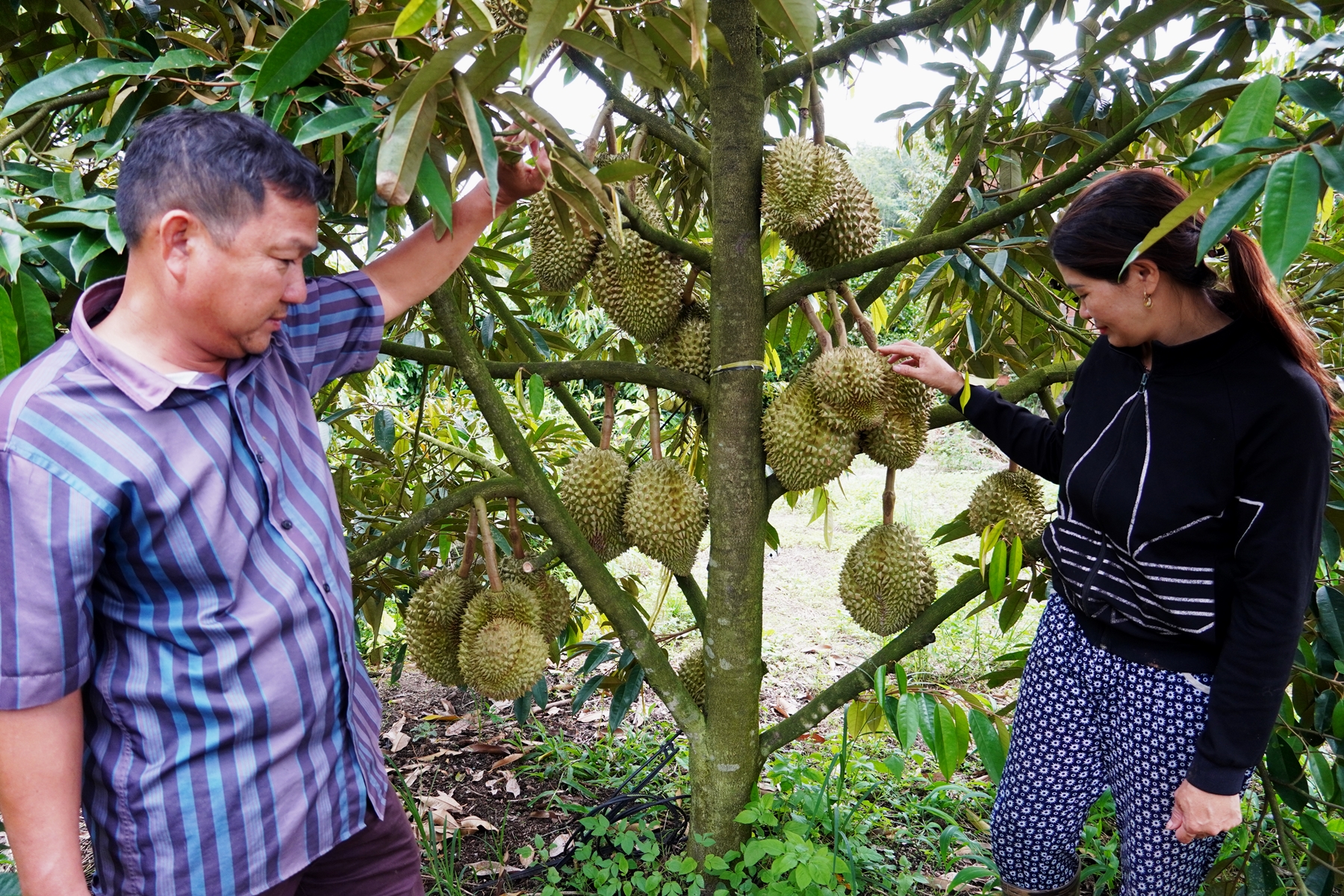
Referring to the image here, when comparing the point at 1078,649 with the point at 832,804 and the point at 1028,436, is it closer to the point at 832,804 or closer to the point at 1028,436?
the point at 1028,436

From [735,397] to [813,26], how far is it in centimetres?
82

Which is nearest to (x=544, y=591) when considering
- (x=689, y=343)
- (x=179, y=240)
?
(x=689, y=343)

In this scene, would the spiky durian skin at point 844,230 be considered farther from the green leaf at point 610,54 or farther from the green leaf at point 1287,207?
the green leaf at point 1287,207

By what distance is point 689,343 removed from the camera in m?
1.67

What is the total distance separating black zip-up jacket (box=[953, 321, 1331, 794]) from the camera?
1.15 m

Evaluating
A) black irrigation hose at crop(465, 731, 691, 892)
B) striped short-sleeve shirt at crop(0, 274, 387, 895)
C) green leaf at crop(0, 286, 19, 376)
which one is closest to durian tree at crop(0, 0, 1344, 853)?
green leaf at crop(0, 286, 19, 376)

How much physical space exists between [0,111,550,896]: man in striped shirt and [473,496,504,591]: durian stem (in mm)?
391

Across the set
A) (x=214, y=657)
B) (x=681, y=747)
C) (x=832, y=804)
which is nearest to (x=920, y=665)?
(x=681, y=747)

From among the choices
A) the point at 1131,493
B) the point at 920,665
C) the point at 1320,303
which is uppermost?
the point at 1320,303

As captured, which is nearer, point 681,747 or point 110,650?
point 110,650

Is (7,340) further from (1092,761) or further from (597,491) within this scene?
(1092,761)

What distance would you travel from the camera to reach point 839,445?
59.8 inches

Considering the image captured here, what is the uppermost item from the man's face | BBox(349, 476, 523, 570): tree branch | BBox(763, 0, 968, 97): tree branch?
BBox(763, 0, 968, 97): tree branch

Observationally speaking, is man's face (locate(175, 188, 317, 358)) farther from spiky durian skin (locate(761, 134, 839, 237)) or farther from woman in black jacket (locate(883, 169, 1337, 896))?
woman in black jacket (locate(883, 169, 1337, 896))
